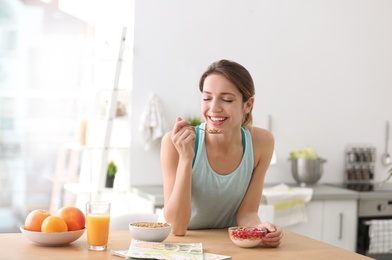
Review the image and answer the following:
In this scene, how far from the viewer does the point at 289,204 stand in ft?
13.2

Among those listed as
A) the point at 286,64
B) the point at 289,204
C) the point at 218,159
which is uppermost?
the point at 286,64

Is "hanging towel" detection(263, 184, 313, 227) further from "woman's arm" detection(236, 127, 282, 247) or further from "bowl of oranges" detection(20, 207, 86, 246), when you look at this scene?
"bowl of oranges" detection(20, 207, 86, 246)

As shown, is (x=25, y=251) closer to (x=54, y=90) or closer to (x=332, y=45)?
(x=54, y=90)

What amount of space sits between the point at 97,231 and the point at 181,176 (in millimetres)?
471

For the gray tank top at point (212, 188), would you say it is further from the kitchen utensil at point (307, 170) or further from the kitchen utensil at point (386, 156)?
the kitchen utensil at point (386, 156)

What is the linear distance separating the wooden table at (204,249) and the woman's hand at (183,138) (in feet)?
0.96

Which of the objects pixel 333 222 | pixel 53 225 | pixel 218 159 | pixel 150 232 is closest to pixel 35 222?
pixel 53 225

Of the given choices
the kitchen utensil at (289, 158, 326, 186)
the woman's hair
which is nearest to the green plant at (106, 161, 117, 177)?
the kitchen utensil at (289, 158, 326, 186)

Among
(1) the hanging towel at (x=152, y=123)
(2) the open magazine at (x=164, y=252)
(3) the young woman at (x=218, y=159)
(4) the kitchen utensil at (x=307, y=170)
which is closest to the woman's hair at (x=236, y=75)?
(3) the young woman at (x=218, y=159)

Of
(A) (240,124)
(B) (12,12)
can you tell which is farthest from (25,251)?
(B) (12,12)

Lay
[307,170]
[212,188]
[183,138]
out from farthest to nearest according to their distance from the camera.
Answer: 1. [307,170]
2. [212,188]
3. [183,138]

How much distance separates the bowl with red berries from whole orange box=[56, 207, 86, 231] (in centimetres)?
47

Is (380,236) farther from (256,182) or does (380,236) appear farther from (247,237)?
(247,237)

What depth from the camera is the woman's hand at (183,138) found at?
7.83 ft
